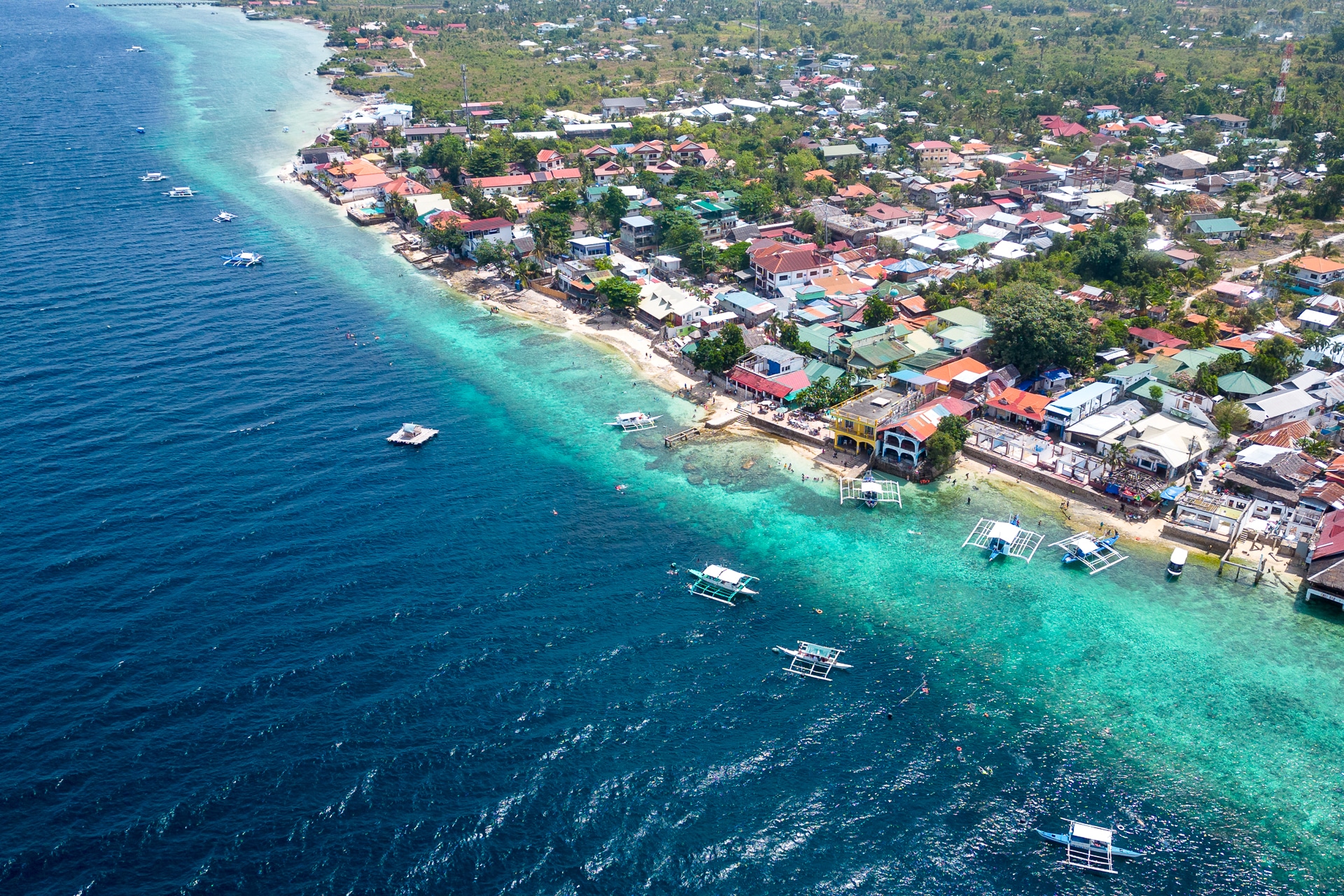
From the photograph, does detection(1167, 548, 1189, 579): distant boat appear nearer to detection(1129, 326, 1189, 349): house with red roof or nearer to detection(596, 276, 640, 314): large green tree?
detection(1129, 326, 1189, 349): house with red roof

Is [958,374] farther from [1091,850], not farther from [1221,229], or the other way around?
[1221,229]

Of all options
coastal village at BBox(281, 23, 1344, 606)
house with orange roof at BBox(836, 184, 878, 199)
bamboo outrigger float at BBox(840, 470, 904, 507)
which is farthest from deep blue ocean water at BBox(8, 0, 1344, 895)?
house with orange roof at BBox(836, 184, 878, 199)

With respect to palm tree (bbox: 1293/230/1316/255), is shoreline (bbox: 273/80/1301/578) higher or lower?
lower

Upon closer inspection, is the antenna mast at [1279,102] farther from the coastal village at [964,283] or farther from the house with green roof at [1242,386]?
the house with green roof at [1242,386]

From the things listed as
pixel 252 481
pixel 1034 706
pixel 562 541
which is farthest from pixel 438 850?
pixel 252 481

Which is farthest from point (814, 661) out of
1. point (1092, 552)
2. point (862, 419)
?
point (862, 419)

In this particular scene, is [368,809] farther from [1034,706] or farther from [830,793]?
[1034,706]
